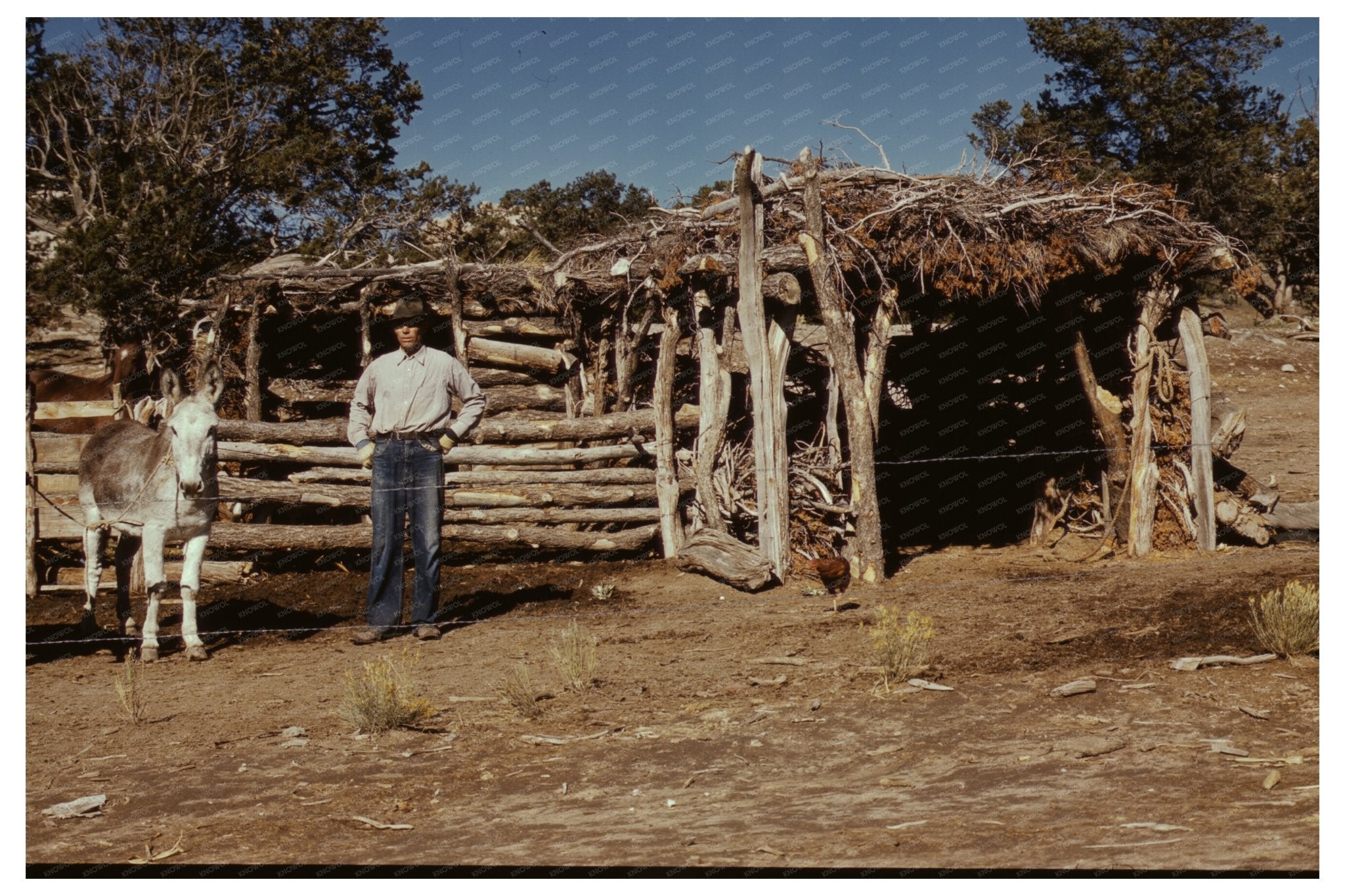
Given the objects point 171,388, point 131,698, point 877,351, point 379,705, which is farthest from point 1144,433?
point 131,698

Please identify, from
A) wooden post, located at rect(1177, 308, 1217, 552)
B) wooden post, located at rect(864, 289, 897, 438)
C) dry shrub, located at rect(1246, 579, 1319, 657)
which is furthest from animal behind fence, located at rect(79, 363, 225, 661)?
wooden post, located at rect(1177, 308, 1217, 552)

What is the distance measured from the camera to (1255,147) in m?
22.6

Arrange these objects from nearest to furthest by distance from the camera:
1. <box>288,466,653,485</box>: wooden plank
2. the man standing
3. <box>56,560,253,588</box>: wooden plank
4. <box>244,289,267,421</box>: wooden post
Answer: the man standing
<box>56,560,253,588</box>: wooden plank
<box>288,466,653,485</box>: wooden plank
<box>244,289,267,421</box>: wooden post

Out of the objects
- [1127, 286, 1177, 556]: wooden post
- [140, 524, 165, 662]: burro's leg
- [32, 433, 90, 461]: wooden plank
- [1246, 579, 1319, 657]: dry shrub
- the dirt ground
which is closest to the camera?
the dirt ground

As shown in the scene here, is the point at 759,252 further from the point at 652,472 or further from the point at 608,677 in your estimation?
the point at 608,677

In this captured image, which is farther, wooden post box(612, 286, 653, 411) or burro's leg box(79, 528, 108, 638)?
wooden post box(612, 286, 653, 411)

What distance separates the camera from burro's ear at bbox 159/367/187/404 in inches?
315

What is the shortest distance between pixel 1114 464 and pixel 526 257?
8.55m

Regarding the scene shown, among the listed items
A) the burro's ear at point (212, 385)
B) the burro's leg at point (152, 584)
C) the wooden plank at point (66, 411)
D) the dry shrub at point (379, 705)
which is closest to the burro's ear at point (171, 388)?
the burro's ear at point (212, 385)

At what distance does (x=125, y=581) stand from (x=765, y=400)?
5485mm

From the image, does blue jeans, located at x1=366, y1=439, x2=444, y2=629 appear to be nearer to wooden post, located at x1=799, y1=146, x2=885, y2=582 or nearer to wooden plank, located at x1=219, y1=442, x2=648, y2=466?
wooden plank, located at x1=219, y1=442, x2=648, y2=466

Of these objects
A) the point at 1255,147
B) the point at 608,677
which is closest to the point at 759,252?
the point at 608,677

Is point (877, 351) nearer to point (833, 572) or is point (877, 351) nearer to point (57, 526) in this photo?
point (833, 572)

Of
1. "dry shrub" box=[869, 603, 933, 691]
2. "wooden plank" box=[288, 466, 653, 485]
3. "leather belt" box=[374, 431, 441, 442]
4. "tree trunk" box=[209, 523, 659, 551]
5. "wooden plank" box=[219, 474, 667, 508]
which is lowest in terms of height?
"dry shrub" box=[869, 603, 933, 691]
